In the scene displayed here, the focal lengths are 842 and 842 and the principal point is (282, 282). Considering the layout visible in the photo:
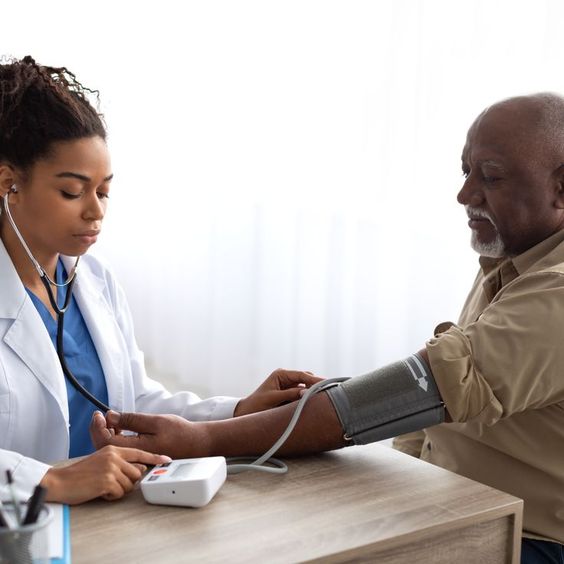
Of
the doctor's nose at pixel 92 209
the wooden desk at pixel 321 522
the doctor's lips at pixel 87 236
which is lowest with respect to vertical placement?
the wooden desk at pixel 321 522

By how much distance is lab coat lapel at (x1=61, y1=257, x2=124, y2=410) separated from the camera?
164 cm

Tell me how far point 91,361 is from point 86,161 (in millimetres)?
401

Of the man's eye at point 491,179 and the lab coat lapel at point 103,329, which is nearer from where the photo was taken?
the man's eye at point 491,179

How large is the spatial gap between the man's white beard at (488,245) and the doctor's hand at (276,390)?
410 mm

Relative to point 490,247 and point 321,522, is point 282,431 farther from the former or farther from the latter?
point 490,247

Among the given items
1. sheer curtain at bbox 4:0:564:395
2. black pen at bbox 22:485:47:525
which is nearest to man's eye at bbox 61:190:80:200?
black pen at bbox 22:485:47:525

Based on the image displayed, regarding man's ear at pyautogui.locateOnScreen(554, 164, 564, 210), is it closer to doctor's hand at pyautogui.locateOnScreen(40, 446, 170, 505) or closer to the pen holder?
doctor's hand at pyautogui.locateOnScreen(40, 446, 170, 505)

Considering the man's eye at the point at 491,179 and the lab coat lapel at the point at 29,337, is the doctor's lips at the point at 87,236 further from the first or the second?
the man's eye at the point at 491,179

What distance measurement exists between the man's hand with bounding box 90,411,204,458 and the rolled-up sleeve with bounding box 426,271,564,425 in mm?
390

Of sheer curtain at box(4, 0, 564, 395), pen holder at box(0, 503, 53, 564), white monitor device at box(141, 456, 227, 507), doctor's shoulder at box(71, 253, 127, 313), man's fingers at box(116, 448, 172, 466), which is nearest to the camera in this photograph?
pen holder at box(0, 503, 53, 564)

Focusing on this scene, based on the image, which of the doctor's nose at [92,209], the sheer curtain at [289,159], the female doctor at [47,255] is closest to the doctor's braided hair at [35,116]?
the female doctor at [47,255]

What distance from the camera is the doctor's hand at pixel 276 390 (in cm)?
149

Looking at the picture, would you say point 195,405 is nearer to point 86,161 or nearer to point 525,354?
point 86,161

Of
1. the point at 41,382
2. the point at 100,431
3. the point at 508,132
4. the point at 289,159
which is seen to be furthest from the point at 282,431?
the point at 289,159
